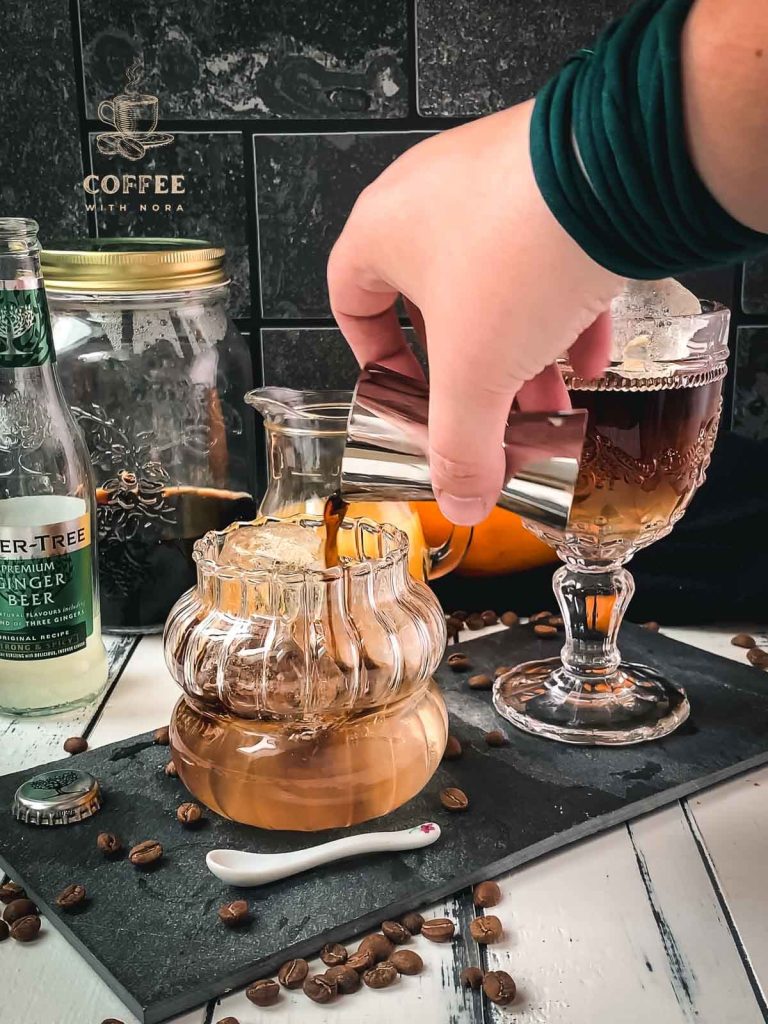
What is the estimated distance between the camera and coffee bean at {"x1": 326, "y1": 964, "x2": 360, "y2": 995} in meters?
0.64

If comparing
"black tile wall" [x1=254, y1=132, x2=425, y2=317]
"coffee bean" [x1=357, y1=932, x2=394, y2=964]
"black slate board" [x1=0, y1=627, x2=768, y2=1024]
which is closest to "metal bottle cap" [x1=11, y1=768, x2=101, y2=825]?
"black slate board" [x1=0, y1=627, x2=768, y2=1024]

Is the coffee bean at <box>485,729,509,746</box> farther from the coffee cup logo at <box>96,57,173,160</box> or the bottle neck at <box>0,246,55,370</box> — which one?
the coffee cup logo at <box>96,57,173,160</box>

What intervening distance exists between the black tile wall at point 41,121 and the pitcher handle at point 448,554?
26.7 inches

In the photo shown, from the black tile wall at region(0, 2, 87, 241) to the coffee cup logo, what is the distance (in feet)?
0.11

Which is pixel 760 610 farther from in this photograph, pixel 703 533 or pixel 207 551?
pixel 207 551

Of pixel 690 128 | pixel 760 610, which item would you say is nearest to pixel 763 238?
pixel 690 128

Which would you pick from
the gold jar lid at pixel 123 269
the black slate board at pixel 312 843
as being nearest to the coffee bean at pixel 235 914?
the black slate board at pixel 312 843

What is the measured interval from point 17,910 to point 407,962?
24cm

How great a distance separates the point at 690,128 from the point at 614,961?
0.44 metres

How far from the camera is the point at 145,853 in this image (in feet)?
2.45

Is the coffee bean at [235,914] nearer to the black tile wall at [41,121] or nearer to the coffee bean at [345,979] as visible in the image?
the coffee bean at [345,979]

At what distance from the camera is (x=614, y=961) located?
0.67m

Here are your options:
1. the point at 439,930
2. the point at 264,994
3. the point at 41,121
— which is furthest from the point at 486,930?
the point at 41,121

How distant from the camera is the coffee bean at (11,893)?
73 centimetres
